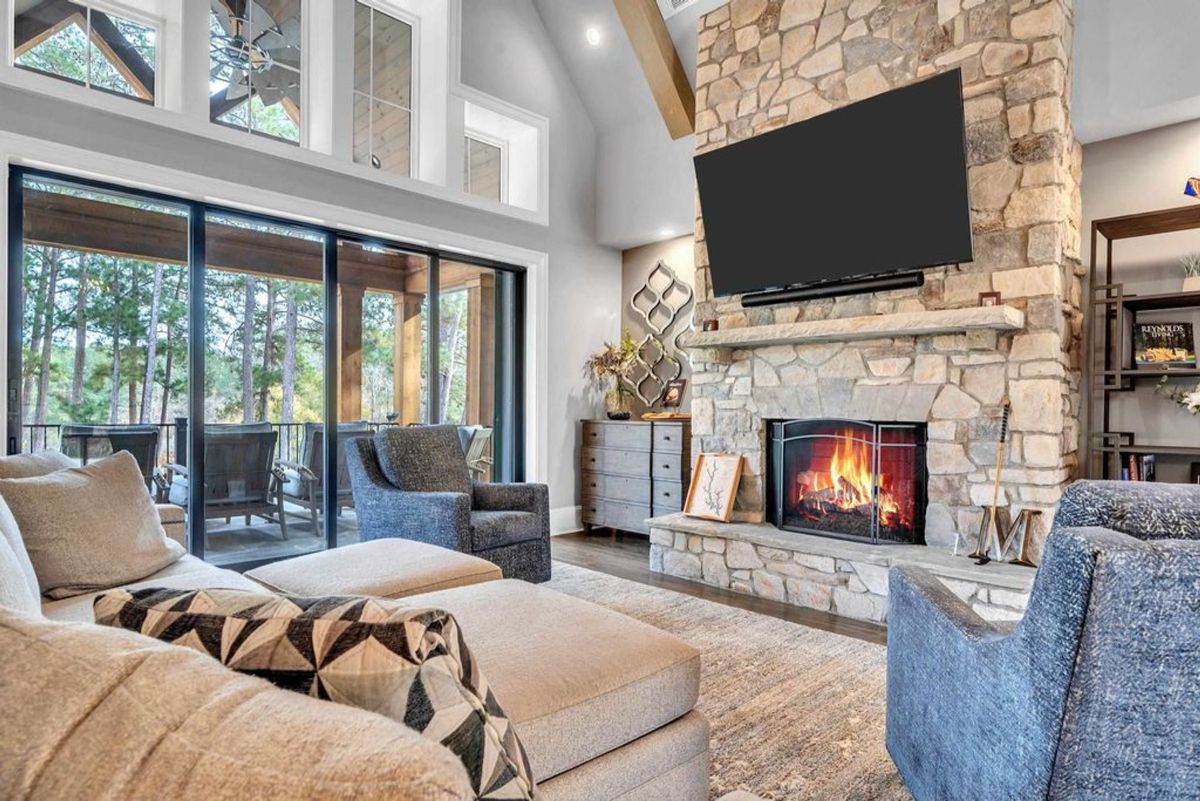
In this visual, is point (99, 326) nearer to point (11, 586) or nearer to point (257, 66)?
point (257, 66)

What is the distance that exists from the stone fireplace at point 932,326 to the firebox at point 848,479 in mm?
89

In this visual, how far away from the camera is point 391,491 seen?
364 centimetres

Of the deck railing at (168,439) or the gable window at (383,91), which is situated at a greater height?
the gable window at (383,91)

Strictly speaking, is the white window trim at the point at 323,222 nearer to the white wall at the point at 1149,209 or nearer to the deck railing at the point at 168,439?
the deck railing at the point at 168,439

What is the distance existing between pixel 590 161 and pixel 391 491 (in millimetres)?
3444

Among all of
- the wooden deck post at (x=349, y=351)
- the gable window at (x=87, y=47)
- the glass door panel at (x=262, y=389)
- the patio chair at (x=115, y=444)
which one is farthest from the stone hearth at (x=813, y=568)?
the gable window at (x=87, y=47)

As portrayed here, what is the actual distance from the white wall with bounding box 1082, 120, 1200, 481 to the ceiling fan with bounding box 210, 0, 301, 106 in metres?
4.69

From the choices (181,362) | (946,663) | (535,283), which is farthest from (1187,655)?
Answer: (535,283)

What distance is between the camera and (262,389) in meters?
4.08

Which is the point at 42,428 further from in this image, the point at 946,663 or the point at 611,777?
the point at 946,663

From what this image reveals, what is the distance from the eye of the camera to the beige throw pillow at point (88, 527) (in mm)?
1981

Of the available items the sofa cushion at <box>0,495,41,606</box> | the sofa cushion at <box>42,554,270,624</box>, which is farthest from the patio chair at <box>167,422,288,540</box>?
the sofa cushion at <box>0,495,41,606</box>

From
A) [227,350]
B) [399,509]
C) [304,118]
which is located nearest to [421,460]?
[399,509]

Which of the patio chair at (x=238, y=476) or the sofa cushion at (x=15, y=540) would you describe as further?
the patio chair at (x=238, y=476)
